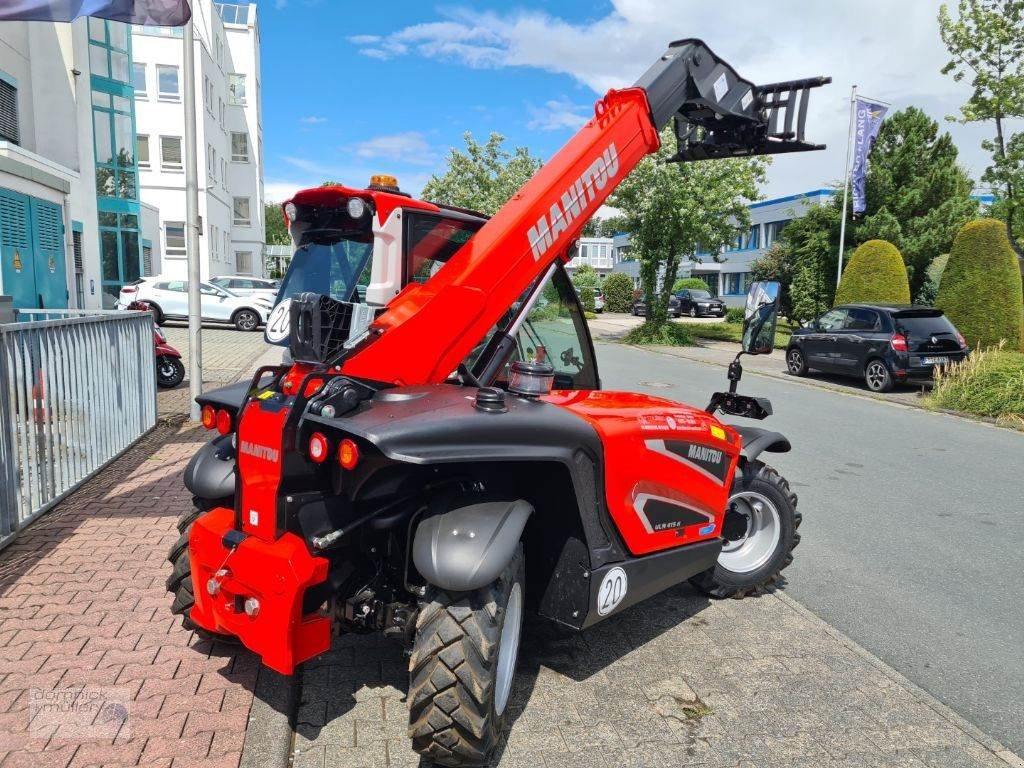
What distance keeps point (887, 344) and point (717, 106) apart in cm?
1199

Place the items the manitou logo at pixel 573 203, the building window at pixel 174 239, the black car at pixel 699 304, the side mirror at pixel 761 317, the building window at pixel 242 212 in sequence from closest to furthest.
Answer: the manitou logo at pixel 573 203, the side mirror at pixel 761 317, the building window at pixel 174 239, the black car at pixel 699 304, the building window at pixel 242 212

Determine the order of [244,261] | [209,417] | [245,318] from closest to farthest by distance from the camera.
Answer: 1. [209,417]
2. [245,318]
3. [244,261]

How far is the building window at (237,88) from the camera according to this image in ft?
150

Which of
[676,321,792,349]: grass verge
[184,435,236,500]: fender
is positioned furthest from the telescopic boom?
[676,321,792,349]: grass verge

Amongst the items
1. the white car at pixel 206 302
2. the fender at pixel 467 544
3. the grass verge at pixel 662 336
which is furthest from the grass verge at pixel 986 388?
the white car at pixel 206 302

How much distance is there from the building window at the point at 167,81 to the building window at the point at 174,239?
20.0ft

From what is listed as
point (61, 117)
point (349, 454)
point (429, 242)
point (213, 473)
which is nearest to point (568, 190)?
point (429, 242)

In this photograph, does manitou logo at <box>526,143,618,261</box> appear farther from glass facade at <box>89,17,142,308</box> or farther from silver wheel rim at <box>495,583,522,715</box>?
glass facade at <box>89,17,142,308</box>

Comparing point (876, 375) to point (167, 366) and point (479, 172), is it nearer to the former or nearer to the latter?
point (167, 366)

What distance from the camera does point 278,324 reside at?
3.53 m

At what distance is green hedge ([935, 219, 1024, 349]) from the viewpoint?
682 inches

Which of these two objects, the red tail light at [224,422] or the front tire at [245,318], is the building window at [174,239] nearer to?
the front tire at [245,318]

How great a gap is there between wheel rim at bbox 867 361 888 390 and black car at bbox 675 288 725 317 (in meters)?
31.0

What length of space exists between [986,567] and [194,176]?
9012 millimetres
